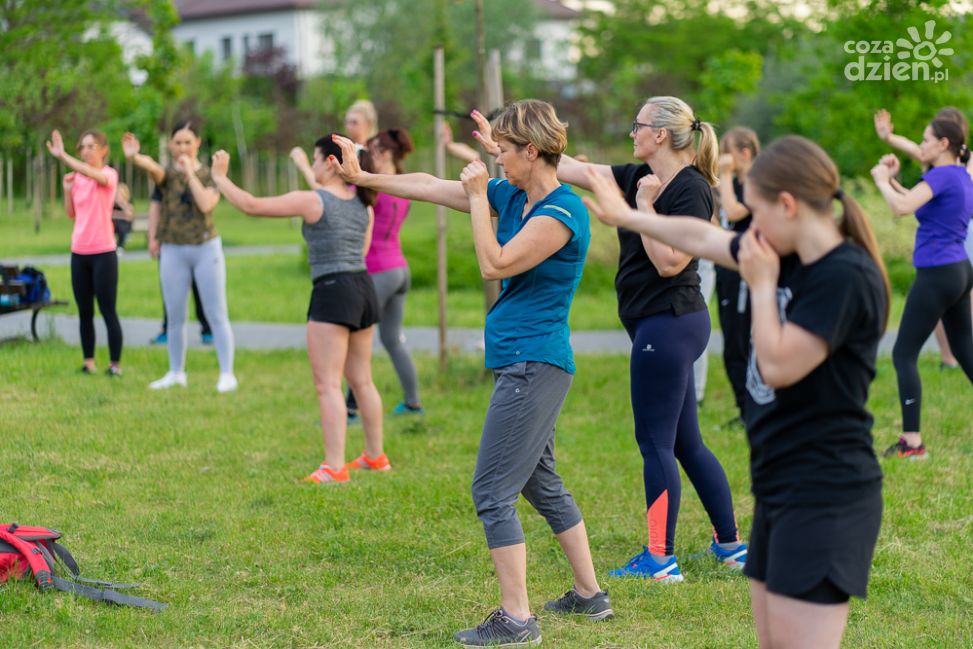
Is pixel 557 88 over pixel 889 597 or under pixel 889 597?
over

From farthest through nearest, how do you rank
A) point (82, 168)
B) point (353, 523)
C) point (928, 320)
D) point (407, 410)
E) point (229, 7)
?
point (229, 7) < point (82, 168) < point (407, 410) < point (928, 320) < point (353, 523)

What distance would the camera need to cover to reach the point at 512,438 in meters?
4.23

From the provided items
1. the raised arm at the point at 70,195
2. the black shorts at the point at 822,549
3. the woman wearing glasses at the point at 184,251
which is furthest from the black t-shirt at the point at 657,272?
the raised arm at the point at 70,195

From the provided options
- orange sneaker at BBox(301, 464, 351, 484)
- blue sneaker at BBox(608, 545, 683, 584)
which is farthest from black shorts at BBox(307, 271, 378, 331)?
blue sneaker at BBox(608, 545, 683, 584)

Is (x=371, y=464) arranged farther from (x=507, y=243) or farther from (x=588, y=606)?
(x=507, y=243)

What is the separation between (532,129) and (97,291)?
691cm

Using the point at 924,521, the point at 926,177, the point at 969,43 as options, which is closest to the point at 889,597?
the point at 924,521

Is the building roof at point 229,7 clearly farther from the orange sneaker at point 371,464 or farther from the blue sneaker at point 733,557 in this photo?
the blue sneaker at point 733,557

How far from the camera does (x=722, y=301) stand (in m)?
8.27

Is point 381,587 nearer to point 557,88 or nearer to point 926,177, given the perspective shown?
point 926,177

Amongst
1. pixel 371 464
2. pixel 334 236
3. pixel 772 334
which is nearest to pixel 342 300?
pixel 334 236

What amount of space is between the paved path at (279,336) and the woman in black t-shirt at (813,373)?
8.06m

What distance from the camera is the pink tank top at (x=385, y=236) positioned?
8188 millimetres

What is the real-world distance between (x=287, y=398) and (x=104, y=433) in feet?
5.81
